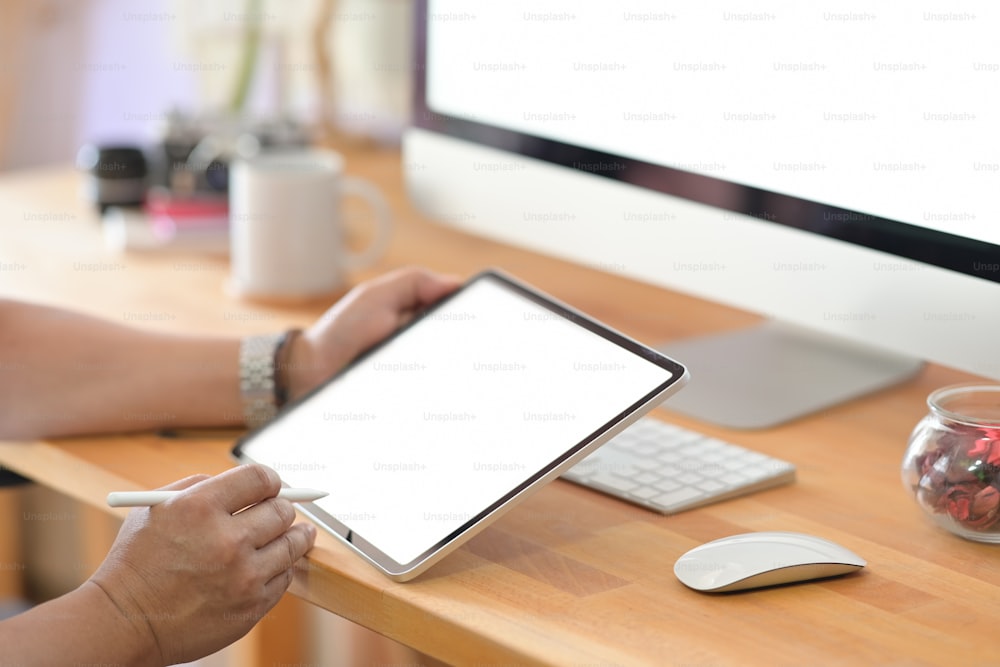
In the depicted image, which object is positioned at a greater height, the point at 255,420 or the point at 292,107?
the point at 292,107

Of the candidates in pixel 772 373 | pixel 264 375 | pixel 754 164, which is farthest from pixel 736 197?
pixel 264 375

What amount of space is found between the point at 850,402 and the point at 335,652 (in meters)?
0.46

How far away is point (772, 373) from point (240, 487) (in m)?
0.49

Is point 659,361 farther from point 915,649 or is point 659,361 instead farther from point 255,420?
point 255,420

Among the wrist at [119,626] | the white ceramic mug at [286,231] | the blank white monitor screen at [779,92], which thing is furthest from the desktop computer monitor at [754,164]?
the wrist at [119,626]

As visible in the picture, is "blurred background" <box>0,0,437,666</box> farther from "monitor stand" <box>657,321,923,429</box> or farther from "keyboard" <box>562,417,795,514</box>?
"monitor stand" <box>657,321,923,429</box>

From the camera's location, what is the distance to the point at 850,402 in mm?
964

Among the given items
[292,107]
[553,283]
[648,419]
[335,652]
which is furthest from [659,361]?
[292,107]

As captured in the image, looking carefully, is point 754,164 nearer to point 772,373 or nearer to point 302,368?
point 772,373

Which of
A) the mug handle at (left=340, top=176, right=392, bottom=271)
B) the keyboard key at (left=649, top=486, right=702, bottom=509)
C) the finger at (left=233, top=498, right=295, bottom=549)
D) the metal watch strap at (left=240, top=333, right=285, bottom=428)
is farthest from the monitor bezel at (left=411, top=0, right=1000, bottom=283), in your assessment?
the finger at (left=233, top=498, right=295, bottom=549)

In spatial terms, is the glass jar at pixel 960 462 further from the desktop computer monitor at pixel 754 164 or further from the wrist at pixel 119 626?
the wrist at pixel 119 626

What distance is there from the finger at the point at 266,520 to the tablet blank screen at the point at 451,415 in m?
0.04

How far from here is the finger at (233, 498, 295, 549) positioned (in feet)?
2.27

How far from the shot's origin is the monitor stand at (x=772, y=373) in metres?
0.94
